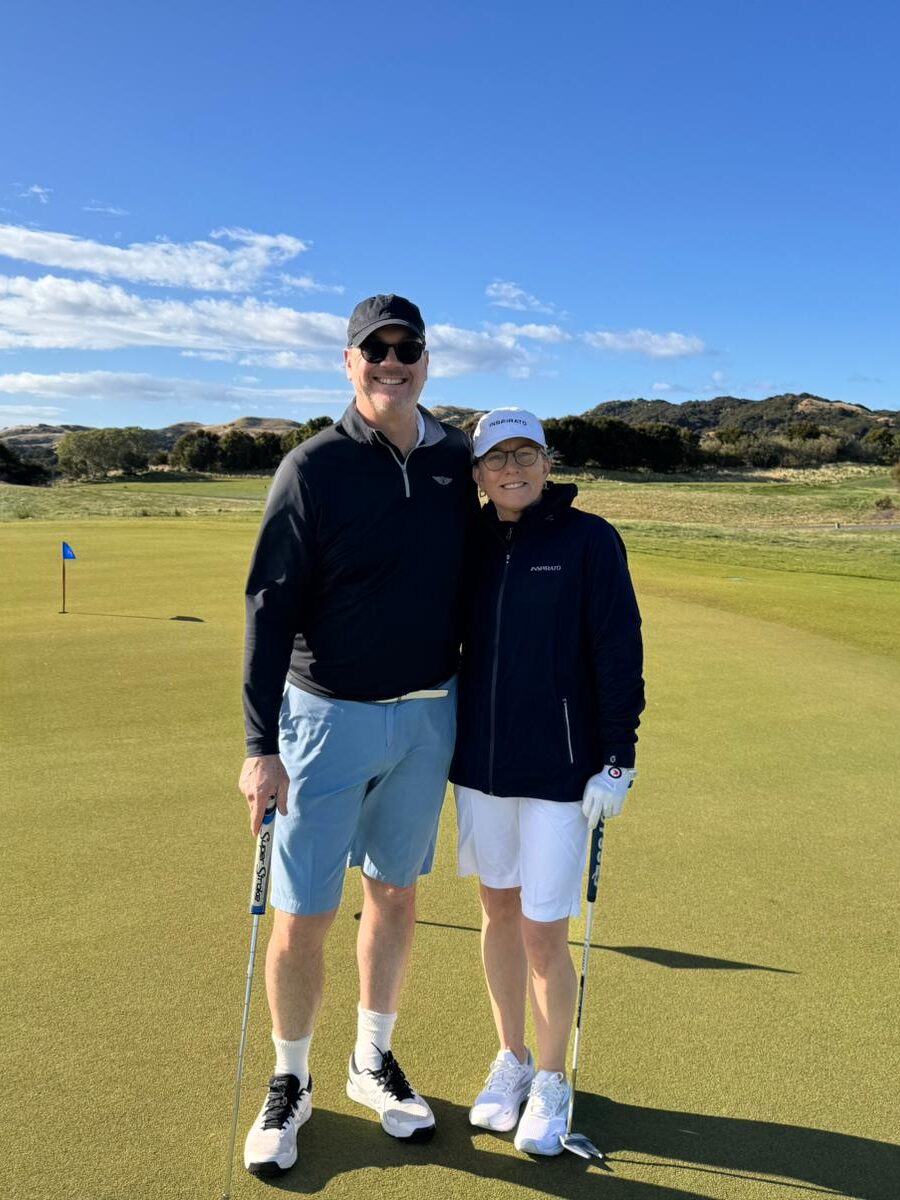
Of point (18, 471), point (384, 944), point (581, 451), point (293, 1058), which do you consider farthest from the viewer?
point (581, 451)

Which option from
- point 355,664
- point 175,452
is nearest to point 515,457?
point 355,664

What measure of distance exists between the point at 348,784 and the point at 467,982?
921mm

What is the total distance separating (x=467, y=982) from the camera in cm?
317

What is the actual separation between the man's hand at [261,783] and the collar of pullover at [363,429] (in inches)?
38.4

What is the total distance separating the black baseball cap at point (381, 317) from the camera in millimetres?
2781

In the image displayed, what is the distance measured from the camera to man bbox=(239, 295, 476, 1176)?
2.70 metres

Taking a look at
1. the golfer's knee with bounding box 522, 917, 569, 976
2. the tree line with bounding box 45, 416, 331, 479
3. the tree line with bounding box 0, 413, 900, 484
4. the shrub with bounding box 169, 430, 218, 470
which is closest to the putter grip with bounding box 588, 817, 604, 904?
the golfer's knee with bounding box 522, 917, 569, 976

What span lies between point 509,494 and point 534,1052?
178 cm

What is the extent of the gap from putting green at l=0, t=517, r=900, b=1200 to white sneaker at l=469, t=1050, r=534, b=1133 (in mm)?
61

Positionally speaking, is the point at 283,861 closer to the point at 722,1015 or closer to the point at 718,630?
the point at 722,1015

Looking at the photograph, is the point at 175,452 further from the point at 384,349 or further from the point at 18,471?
the point at 384,349

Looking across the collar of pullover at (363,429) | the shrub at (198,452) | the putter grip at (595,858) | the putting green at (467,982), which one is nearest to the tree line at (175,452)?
the shrub at (198,452)

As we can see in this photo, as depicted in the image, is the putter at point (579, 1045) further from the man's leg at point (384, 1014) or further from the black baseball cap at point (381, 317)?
the black baseball cap at point (381, 317)

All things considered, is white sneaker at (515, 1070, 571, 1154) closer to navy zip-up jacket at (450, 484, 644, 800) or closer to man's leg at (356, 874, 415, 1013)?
man's leg at (356, 874, 415, 1013)
